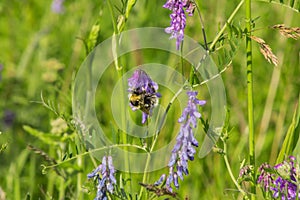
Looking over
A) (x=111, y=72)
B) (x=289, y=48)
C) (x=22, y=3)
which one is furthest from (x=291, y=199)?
(x=22, y=3)

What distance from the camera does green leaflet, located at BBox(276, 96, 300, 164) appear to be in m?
1.61

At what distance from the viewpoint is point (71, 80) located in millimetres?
2414

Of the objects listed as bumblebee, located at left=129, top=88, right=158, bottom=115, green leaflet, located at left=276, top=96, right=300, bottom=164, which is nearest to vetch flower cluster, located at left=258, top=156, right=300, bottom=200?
green leaflet, located at left=276, top=96, right=300, bottom=164

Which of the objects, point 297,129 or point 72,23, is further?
point 72,23

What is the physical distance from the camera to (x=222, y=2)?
3.08 m

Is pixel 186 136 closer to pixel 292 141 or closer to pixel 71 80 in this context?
pixel 292 141

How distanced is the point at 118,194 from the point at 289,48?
5.56ft

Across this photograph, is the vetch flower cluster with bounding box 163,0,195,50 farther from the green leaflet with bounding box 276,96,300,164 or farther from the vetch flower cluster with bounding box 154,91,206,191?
the green leaflet with bounding box 276,96,300,164

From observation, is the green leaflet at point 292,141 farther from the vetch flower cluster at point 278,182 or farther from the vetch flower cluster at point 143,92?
the vetch flower cluster at point 143,92

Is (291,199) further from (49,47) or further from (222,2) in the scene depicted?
(49,47)

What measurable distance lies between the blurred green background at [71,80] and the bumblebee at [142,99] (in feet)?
1.96

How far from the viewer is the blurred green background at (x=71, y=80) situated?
7.83 feet

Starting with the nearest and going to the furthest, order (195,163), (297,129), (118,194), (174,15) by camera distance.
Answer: (174,15) < (118,194) < (297,129) < (195,163)

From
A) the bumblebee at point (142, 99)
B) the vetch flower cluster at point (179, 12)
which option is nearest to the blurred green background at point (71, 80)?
the bumblebee at point (142, 99)
